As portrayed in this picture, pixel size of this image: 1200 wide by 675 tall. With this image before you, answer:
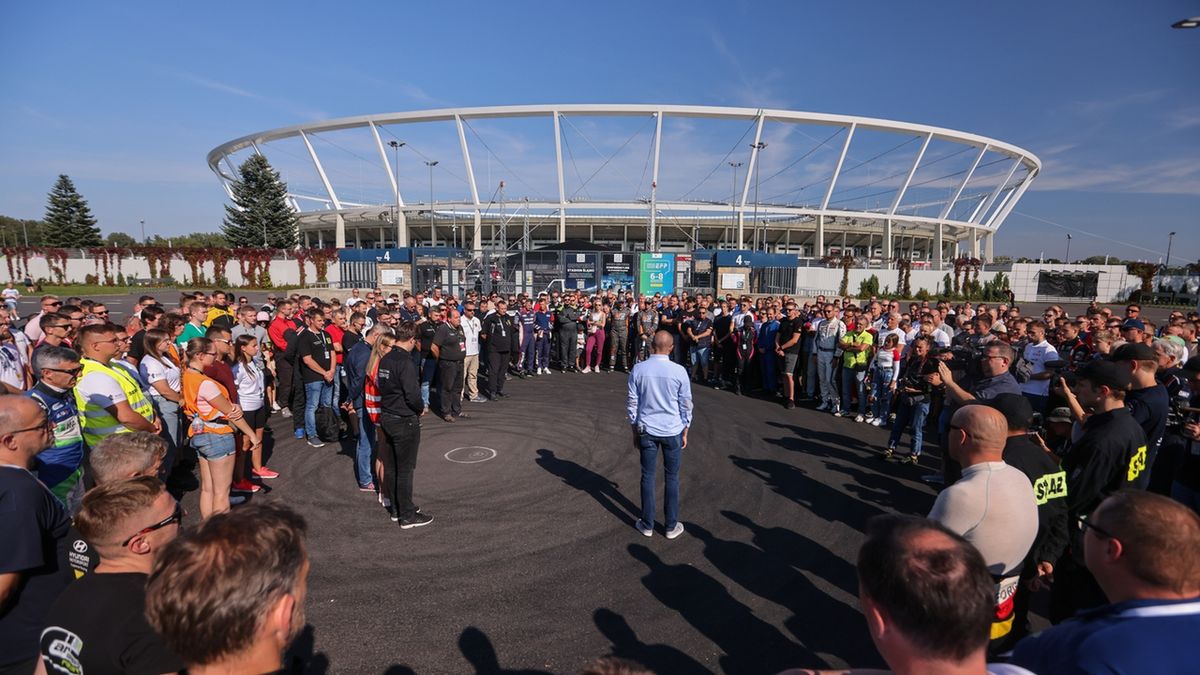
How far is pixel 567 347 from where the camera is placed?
508 inches

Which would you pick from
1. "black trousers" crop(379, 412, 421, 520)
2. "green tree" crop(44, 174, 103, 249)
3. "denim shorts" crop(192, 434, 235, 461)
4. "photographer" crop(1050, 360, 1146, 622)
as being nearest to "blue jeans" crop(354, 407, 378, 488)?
"black trousers" crop(379, 412, 421, 520)

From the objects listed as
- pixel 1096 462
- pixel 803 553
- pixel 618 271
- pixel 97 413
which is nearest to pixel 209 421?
pixel 97 413

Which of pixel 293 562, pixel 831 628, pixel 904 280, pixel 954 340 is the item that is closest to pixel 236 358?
pixel 293 562

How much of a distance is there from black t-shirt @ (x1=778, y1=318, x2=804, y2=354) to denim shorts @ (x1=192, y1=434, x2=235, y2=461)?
866 cm

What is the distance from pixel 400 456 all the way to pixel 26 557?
2846 millimetres

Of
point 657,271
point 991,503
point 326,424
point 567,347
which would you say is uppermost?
point 657,271

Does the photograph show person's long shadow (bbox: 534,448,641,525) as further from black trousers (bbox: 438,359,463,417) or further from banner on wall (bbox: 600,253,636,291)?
banner on wall (bbox: 600,253,636,291)

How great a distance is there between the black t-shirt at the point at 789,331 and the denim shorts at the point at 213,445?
8.66m

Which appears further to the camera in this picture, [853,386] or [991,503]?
[853,386]

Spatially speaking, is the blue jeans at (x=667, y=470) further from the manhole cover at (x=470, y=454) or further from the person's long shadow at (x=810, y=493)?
the manhole cover at (x=470, y=454)

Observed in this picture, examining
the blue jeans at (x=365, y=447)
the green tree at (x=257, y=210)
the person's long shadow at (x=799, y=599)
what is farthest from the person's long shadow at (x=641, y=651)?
the green tree at (x=257, y=210)

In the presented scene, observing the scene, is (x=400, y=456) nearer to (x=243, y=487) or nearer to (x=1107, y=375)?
(x=243, y=487)

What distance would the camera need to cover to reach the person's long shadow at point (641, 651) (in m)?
3.19

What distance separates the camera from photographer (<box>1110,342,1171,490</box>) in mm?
3840
